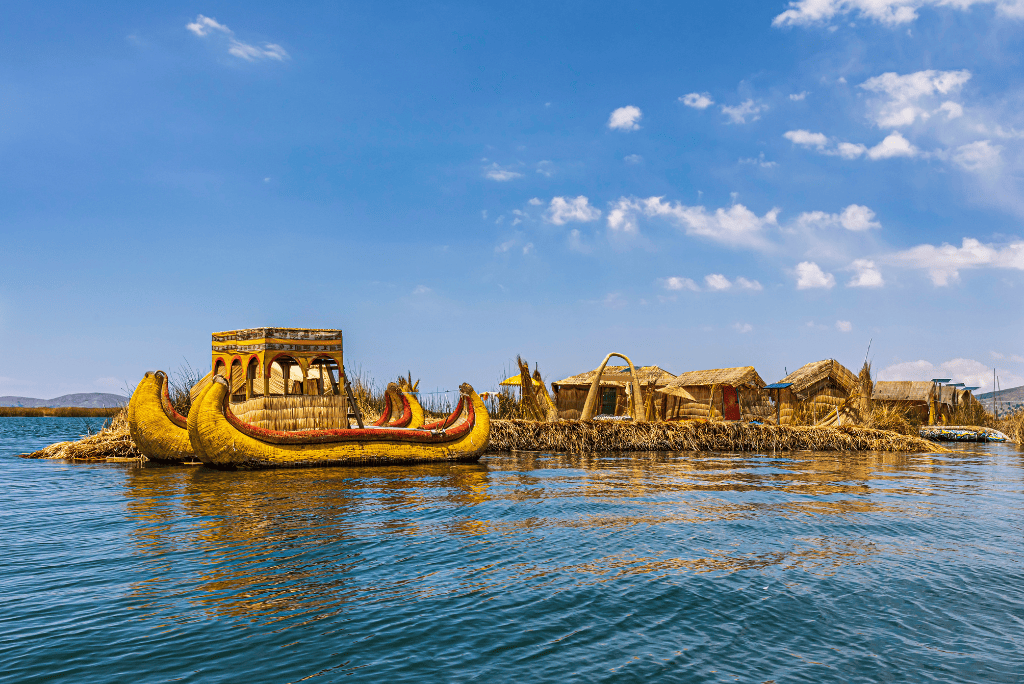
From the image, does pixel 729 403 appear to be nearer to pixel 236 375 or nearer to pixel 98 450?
pixel 236 375

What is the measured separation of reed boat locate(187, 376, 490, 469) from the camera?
17.3 m

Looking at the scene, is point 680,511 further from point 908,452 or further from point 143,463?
point 908,452

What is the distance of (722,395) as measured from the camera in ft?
125

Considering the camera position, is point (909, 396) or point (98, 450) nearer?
point (98, 450)

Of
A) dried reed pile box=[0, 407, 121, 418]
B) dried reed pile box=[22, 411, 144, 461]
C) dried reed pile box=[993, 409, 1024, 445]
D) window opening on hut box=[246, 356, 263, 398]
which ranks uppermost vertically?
window opening on hut box=[246, 356, 263, 398]

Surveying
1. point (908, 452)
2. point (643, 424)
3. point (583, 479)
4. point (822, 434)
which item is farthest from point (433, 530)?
point (908, 452)

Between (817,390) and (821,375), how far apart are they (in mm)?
912

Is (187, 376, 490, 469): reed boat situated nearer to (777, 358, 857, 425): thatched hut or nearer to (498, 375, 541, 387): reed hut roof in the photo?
(498, 375, 541, 387): reed hut roof

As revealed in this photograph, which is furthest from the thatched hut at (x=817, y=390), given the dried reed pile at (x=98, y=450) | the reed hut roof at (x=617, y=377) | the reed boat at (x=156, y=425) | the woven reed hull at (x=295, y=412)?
the dried reed pile at (x=98, y=450)

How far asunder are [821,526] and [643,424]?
17144mm

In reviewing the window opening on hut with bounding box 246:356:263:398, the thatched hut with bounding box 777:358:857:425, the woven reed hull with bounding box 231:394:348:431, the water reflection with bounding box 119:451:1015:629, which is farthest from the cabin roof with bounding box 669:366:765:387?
the window opening on hut with bounding box 246:356:263:398

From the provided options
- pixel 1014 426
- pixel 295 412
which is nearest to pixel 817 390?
pixel 1014 426

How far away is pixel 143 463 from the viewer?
2025 centimetres

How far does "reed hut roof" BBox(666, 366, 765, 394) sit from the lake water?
23.0m
